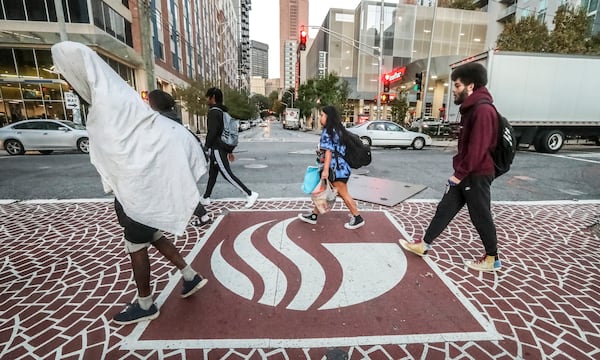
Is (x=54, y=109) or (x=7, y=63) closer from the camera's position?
(x=7, y=63)

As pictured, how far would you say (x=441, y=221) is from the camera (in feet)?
10.2

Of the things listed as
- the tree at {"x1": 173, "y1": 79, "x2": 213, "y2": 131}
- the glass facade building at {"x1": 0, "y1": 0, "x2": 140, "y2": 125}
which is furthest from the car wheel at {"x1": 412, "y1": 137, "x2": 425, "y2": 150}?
the tree at {"x1": 173, "y1": 79, "x2": 213, "y2": 131}

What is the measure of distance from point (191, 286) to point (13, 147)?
1479 centimetres

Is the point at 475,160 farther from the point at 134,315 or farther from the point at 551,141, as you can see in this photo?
the point at 551,141

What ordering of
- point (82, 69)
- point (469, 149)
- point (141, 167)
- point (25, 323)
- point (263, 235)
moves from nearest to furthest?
point (82, 69), point (141, 167), point (25, 323), point (469, 149), point (263, 235)

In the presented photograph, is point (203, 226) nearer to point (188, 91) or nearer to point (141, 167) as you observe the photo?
point (141, 167)

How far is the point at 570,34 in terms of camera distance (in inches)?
754

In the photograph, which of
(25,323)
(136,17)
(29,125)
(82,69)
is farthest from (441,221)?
(136,17)

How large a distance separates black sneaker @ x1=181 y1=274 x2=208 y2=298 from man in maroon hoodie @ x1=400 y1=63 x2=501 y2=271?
8.10 ft

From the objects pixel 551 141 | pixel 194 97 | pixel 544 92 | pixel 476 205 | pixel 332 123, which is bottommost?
pixel 551 141

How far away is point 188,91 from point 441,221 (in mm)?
29414

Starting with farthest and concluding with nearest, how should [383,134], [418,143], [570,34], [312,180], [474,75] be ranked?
1. [570,34]
2. [418,143]
3. [383,134]
4. [312,180]
5. [474,75]

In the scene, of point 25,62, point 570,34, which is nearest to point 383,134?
point 570,34

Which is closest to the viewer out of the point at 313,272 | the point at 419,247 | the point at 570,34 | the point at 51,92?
the point at 313,272
